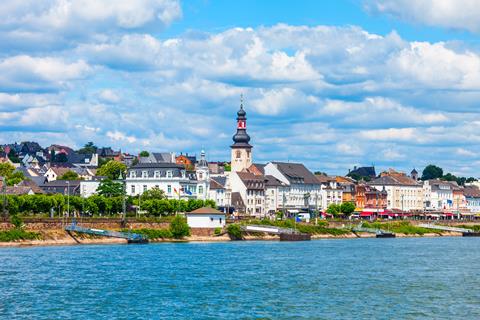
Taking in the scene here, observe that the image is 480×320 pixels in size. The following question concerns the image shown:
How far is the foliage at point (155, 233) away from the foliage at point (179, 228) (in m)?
0.50

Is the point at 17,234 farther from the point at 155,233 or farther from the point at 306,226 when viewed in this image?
the point at 306,226

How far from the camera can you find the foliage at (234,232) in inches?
4751

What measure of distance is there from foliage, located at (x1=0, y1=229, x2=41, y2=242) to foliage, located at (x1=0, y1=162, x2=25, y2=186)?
5442cm

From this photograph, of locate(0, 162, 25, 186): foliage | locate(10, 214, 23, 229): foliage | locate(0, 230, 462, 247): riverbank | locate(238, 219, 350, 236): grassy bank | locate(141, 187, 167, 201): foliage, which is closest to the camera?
locate(0, 230, 462, 247): riverbank

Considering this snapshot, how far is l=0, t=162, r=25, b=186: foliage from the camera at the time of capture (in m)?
158

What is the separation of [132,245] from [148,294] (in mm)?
47612

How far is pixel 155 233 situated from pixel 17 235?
20.2 meters

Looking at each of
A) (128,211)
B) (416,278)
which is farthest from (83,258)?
(128,211)

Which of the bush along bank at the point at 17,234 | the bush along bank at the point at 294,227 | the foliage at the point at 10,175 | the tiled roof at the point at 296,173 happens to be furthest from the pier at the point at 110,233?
the tiled roof at the point at 296,173

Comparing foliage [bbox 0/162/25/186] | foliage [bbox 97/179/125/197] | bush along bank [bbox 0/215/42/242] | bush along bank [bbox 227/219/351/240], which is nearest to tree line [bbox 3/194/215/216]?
bush along bank [bbox 0/215/42/242]

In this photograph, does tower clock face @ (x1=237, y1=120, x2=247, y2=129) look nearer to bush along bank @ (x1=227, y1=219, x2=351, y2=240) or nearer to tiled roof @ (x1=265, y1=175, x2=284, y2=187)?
tiled roof @ (x1=265, y1=175, x2=284, y2=187)

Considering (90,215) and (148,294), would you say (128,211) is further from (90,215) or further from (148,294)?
(148,294)

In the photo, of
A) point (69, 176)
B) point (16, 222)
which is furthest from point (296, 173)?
point (16, 222)

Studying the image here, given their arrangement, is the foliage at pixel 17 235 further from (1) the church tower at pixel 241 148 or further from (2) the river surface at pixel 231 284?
(1) the church tower at pixel 241 148
